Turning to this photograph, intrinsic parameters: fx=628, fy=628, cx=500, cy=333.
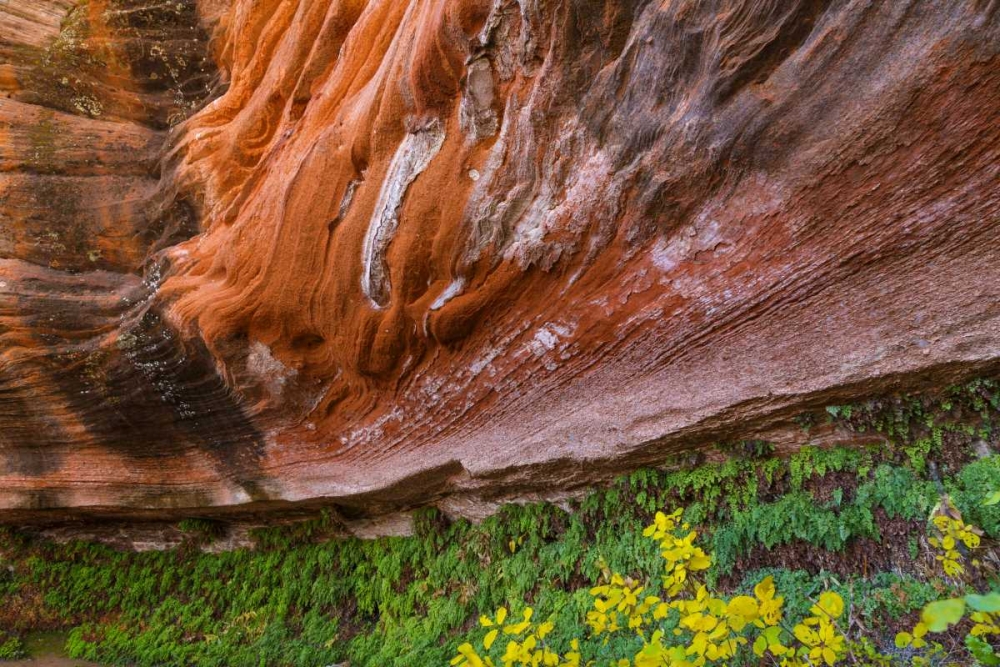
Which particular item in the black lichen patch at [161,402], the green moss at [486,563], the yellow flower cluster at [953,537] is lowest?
the yellow flower cluster at [953,537]

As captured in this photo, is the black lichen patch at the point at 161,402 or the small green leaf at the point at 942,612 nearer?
the small green leaf at the point at 942,612

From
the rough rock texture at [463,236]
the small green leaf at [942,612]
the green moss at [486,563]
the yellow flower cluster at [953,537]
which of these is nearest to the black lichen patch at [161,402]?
the rough rock texture at [463,236]

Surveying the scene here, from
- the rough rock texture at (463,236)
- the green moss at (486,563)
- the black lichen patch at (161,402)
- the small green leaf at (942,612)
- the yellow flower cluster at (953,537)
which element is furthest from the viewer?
the black lichen patch at (161,402)

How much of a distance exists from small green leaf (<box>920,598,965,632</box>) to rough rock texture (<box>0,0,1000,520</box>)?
8.52 feet

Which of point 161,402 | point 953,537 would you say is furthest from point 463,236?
point 161,402

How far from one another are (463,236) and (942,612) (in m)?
4.09

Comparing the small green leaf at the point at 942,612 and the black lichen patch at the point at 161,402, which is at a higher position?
the black lichen patch at the point at 161,402

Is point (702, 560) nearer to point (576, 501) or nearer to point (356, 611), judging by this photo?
point (576, 501)

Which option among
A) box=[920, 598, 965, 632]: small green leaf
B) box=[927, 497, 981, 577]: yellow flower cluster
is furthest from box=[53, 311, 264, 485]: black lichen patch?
box=[920, 598, 965, 632]: small green leaf

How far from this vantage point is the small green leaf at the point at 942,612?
44.5 inches

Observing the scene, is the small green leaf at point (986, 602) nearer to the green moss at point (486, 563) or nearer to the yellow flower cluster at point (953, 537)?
the yellow flower cluster at point (953, 537)

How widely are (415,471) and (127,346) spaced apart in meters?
3.77

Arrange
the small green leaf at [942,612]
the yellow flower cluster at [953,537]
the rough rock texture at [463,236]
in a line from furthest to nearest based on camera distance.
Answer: the rough rock texture at [463,236]
the yellow flower cluster at [953,537]
the small green leaf at [942,612]

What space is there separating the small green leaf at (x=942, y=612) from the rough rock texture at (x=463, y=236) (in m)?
2.60
